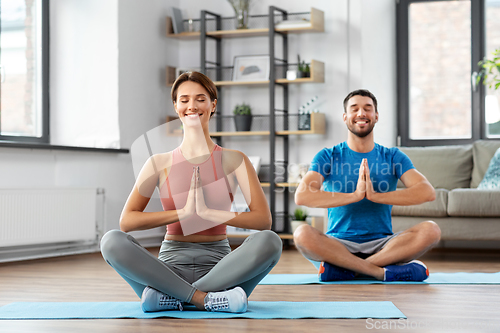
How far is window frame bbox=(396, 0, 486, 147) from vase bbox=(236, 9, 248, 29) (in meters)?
1.33

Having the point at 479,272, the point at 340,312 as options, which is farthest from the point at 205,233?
the point at 479,272

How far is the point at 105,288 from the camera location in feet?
9.16

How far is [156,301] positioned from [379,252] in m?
1.22

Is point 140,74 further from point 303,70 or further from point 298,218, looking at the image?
point 298,218

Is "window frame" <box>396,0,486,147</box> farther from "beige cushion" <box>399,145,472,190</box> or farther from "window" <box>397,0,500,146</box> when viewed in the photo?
"beige cushion" <box>399,145,472,190</box>

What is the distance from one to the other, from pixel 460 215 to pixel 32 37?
3.36 metres

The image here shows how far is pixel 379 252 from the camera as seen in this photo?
2857 millimetres

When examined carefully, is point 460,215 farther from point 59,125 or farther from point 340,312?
point 59,125

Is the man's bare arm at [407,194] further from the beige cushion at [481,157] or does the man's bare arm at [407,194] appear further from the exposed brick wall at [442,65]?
the exposed brick wall at [442,65]

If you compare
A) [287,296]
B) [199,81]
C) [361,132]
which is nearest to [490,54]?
[361,132]

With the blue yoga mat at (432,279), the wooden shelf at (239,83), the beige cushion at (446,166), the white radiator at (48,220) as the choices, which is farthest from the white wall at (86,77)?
the beige cushion at (446,166)

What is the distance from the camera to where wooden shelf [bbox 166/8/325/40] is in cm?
480

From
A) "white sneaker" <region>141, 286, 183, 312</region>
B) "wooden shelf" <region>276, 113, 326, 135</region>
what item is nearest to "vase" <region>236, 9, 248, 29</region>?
"wooden shelf" <region>276, 113, 326, 135</region>

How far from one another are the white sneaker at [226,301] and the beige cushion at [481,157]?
9.87ft
